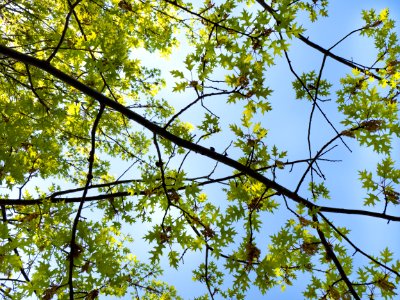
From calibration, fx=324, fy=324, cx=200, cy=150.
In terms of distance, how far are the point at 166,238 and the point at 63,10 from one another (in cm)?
603

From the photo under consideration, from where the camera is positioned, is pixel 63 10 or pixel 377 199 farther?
pixel 63 10

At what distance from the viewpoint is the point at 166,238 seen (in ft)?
9.10

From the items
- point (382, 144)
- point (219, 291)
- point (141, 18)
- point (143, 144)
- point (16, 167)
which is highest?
point (141, 18)

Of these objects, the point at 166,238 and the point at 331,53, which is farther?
the point at 331,53

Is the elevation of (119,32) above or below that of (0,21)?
below

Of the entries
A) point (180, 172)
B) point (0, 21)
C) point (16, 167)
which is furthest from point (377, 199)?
point (0, 21)

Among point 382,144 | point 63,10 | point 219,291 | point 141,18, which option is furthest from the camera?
point 63,10

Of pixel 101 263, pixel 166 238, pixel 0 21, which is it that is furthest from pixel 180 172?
pixel 0 21

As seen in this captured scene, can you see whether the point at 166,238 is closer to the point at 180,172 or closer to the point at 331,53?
the point at 180,172

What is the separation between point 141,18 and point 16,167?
11.9 ft

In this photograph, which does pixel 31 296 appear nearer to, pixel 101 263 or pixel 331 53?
pixel 101 263

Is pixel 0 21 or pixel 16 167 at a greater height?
pixel 0 21

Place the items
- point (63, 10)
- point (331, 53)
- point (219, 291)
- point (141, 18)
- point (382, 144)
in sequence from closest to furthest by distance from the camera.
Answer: point (382, 144) → point (219, 291) → point (331, 53) → point (141, 18) → point (63, 10)

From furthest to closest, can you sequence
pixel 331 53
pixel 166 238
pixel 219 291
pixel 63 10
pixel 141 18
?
pixel 63 10
pixel 141 18
pixel 331 53
pixel 219 291
pixel 166 238
